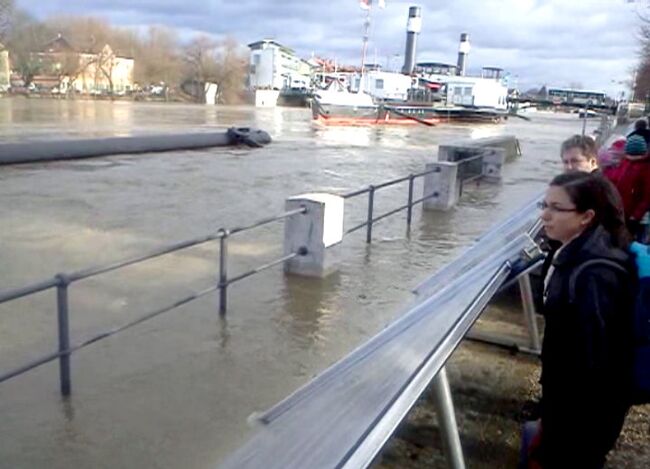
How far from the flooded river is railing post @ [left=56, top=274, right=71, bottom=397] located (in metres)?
0.11

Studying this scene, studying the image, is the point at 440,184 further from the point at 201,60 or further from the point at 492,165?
the point at 201,60

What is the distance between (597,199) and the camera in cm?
270

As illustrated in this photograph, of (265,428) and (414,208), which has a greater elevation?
(265,428)

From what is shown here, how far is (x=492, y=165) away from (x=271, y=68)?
349 feet

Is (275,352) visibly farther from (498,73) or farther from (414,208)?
(498,73)

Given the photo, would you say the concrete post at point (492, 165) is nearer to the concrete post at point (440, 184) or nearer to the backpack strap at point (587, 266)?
the concrete post at point (440, 184)

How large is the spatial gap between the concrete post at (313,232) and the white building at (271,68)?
355ft

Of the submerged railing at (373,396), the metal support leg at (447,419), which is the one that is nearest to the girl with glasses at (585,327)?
the submerged railing at (373,396)

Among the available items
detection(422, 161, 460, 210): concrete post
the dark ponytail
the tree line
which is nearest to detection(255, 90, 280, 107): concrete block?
the tree line

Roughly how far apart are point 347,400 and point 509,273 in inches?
62.6

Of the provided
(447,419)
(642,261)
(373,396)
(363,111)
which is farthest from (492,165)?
(363,111)

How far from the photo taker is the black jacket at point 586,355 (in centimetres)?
248

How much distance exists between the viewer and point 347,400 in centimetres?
195

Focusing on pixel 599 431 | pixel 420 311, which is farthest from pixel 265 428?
pixel 599 431
